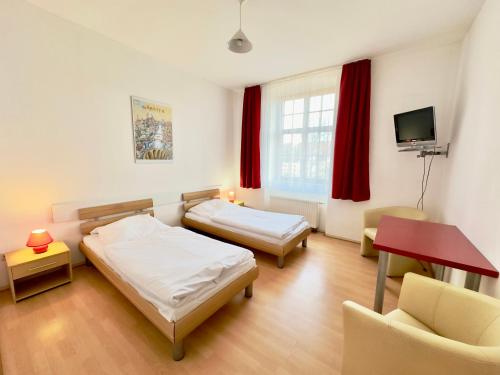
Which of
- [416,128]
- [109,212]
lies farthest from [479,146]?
[109,212]

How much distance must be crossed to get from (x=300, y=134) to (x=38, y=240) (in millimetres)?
3911

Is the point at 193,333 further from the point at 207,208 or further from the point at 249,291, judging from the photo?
the point at 207,208

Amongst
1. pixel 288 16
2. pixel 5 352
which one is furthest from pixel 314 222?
pixel 5 352

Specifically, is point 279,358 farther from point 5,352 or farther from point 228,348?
point 5,352

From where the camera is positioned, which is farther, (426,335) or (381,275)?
(381,275)

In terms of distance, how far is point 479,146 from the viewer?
176 cm

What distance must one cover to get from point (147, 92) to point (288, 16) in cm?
223

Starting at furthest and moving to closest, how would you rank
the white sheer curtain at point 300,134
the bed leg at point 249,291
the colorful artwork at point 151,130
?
the white sheer curtain at point 300,134 → the colorful artwork at point 151,130 → the bed leg at point 249,291

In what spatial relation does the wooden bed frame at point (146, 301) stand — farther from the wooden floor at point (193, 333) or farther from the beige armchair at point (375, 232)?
the beige armchair at point (375, 232)

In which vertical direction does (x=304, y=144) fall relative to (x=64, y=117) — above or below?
below

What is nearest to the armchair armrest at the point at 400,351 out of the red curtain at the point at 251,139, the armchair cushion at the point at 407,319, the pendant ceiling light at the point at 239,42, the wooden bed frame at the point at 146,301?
the armchair cushion at the point at 407,319

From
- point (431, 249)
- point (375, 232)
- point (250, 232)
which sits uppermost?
point (431, 249)

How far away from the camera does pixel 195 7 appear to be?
2.10m

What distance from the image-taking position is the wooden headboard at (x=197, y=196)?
3888mm
